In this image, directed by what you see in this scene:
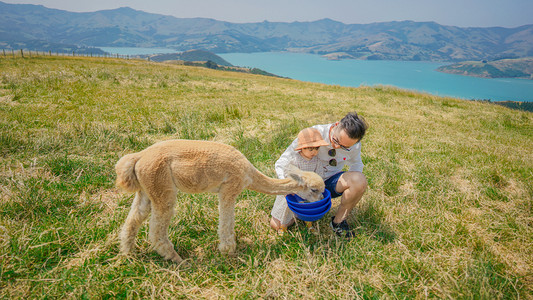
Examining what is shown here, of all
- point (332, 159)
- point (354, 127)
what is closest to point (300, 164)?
point (332, 159)

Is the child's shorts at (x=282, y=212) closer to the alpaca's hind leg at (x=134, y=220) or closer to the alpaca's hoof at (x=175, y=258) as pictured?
the alpaca's hoof at (x=175, y=258)

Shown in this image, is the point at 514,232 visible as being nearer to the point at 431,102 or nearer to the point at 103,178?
the point at 103,178

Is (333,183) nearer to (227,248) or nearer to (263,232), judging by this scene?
(263,232)

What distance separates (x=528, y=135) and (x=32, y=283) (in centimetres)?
1507

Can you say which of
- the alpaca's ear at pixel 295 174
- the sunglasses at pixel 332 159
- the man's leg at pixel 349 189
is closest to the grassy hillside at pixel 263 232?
the man's leg at pixel 349 189

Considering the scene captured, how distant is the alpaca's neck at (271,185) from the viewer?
3010mm

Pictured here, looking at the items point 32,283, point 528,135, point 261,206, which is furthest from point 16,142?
point 528,135

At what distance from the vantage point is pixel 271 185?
3.04 m

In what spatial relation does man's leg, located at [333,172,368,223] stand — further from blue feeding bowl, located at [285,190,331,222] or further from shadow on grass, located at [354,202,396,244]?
blue feeding bowl, located at [285,190,331,222]

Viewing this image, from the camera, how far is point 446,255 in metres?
3.05

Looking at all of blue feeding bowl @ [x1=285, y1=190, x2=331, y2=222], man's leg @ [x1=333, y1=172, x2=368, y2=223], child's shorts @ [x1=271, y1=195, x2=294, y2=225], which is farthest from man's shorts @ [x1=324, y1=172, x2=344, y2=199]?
child's shorts @ [x1=271, y1=195, x2=294, y2=225]

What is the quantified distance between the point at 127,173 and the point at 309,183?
6.64 feet

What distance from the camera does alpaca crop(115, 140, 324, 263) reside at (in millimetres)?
2479

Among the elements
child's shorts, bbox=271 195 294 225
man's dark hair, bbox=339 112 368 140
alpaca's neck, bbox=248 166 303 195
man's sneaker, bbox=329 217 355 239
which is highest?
man's dark hair, bbox=339 112 368 140
